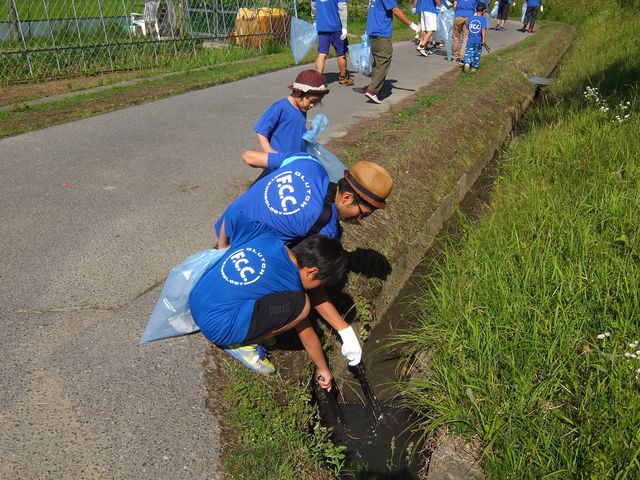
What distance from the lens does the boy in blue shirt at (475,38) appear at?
38.8 feet

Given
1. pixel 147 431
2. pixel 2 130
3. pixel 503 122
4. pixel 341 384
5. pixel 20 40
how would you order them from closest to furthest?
pixel 147 431
pixel 341 384
pixel 2 130
pixel 503 122
pixel 20 40

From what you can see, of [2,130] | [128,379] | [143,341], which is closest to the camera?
[128,379]

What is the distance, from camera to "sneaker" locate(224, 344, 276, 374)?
135 inches

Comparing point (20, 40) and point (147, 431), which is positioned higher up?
point (147, 431)

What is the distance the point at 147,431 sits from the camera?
2916 millimetres

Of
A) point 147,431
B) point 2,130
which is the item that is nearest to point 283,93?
point 2,130

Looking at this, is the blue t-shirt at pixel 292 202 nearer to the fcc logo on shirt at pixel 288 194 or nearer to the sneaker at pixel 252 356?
the fcc logo on shirt at pixel 288 194

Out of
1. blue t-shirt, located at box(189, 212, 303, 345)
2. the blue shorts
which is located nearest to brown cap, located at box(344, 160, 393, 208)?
Result: blue t-shirt, located at box(189, 212, 303, 345)

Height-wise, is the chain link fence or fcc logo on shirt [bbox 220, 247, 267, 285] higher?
fcc logo on shirt [bbox 220, 247, 267, 285]

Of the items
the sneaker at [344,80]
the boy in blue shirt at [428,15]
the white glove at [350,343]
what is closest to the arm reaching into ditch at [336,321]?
the white glove at [350,343]

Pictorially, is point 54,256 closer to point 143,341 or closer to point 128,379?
point 143,341

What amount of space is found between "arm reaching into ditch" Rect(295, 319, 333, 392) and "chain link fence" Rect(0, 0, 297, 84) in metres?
9.85

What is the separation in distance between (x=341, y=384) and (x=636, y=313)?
185 cm

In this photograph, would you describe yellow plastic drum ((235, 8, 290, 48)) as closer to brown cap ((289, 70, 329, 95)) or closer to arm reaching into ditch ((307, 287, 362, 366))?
brown cap ((289, 70, 329, 95))
